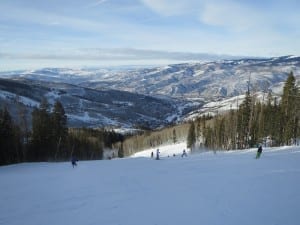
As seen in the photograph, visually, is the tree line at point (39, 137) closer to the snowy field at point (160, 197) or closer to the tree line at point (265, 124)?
the snowy field at point (160, 197)

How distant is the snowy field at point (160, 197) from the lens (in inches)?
666

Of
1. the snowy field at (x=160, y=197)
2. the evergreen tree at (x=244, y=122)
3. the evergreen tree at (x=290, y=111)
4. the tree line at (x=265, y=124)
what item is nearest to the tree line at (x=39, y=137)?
the snowy field at (x=160, y=197)

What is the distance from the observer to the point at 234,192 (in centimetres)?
2086

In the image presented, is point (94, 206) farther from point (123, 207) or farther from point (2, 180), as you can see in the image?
point (2, 180)

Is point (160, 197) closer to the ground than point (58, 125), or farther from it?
farther from it

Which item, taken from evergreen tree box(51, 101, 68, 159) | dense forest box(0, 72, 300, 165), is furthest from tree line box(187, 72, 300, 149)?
evergreen tree box(51, 101, 68, 159)

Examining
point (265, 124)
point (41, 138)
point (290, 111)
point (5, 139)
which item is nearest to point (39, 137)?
point (41, 138)

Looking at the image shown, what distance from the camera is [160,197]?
68.9ft

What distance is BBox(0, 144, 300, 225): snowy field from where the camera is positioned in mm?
16922

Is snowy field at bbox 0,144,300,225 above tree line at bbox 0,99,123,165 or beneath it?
above

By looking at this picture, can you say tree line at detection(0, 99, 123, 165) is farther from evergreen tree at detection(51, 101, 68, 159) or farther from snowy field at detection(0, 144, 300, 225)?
snowy field at detection(0, 144, 300, 225)

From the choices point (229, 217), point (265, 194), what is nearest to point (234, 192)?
point (265, 194)

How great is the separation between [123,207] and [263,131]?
6118 centimetres

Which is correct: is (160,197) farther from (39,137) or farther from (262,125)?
(262,125)
